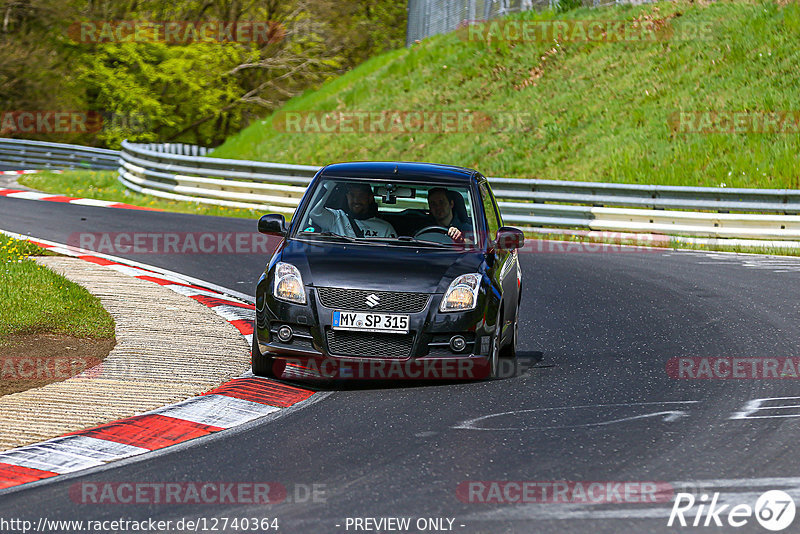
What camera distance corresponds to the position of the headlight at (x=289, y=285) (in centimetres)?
781

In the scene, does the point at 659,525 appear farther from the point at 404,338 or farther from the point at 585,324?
the point at 585,324

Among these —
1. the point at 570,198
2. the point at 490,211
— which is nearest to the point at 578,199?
the point at 570,198

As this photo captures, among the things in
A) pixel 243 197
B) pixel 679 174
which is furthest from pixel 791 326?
pixel 243 197

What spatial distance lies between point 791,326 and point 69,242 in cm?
1044

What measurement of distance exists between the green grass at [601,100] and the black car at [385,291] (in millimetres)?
15337

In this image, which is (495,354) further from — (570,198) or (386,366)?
(570,198)

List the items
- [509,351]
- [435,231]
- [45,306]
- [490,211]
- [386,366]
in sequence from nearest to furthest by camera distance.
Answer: [386,366] < [435,231] < [509,351] < [490,211] < [45,306]

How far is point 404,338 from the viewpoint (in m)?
7.62

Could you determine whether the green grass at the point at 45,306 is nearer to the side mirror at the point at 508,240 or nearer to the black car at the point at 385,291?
the black car at the point at 385,291

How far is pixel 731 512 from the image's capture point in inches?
193

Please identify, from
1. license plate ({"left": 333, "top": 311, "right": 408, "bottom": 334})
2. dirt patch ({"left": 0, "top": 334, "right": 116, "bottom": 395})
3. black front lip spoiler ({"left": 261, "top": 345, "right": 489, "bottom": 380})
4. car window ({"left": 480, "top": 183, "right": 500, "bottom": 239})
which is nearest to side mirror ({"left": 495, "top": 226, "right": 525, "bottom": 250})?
car window ({"left": 480, "top": 183, "right": 500, "bottom": 239})

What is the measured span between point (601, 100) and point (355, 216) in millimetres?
20888

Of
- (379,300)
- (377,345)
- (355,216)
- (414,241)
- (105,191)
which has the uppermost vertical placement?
(355,216)

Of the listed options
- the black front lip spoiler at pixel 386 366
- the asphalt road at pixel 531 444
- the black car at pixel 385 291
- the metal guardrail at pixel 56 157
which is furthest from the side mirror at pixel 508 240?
the metal guardrail at pixel 56 157
